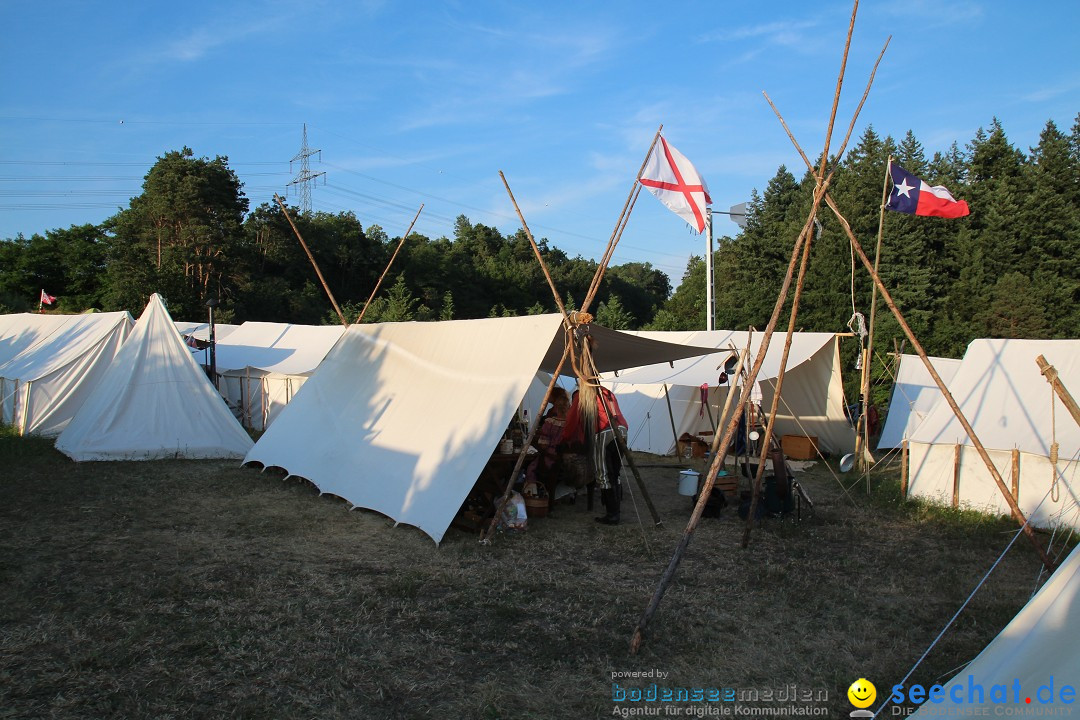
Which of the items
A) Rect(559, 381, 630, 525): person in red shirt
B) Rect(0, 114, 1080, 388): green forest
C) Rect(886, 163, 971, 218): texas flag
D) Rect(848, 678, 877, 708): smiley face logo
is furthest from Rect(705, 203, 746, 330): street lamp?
Rect(848, 678, 877, 708): smiley face logo

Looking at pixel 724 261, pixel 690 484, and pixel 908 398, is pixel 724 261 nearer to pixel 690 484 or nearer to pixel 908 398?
pixel 908 398

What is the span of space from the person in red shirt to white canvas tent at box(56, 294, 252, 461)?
6.35 metres

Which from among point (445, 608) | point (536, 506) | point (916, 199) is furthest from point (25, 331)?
point (916, 199)

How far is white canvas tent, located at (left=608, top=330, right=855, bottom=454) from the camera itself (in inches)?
473

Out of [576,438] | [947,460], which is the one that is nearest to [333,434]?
[576,438]

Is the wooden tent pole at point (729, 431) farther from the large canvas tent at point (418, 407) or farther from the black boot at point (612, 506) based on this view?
the large canvas tent at point (418, 407)

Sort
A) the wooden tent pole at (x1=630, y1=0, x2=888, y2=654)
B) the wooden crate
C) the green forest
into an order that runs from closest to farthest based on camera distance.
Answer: the wooden tent pole at (x1=630, y1=0, x2=888, y2=654) < the wooden crate < the green forest

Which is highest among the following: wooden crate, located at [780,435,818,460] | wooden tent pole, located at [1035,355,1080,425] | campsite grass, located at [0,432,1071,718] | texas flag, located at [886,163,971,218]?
texas flag, located at [886,163,971,218]

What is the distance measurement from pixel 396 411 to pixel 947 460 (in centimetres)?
617

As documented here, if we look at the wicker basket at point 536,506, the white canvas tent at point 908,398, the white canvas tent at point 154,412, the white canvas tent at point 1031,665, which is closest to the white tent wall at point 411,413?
the wicker basket at point 536,506

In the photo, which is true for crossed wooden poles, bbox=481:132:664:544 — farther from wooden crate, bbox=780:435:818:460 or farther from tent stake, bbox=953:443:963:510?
wooden crate, bbox=780:435:818:460

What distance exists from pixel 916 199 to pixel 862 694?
20.4 feet

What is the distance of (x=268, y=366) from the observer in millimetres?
15445

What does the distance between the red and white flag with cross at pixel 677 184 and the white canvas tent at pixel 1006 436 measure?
12.0ft
